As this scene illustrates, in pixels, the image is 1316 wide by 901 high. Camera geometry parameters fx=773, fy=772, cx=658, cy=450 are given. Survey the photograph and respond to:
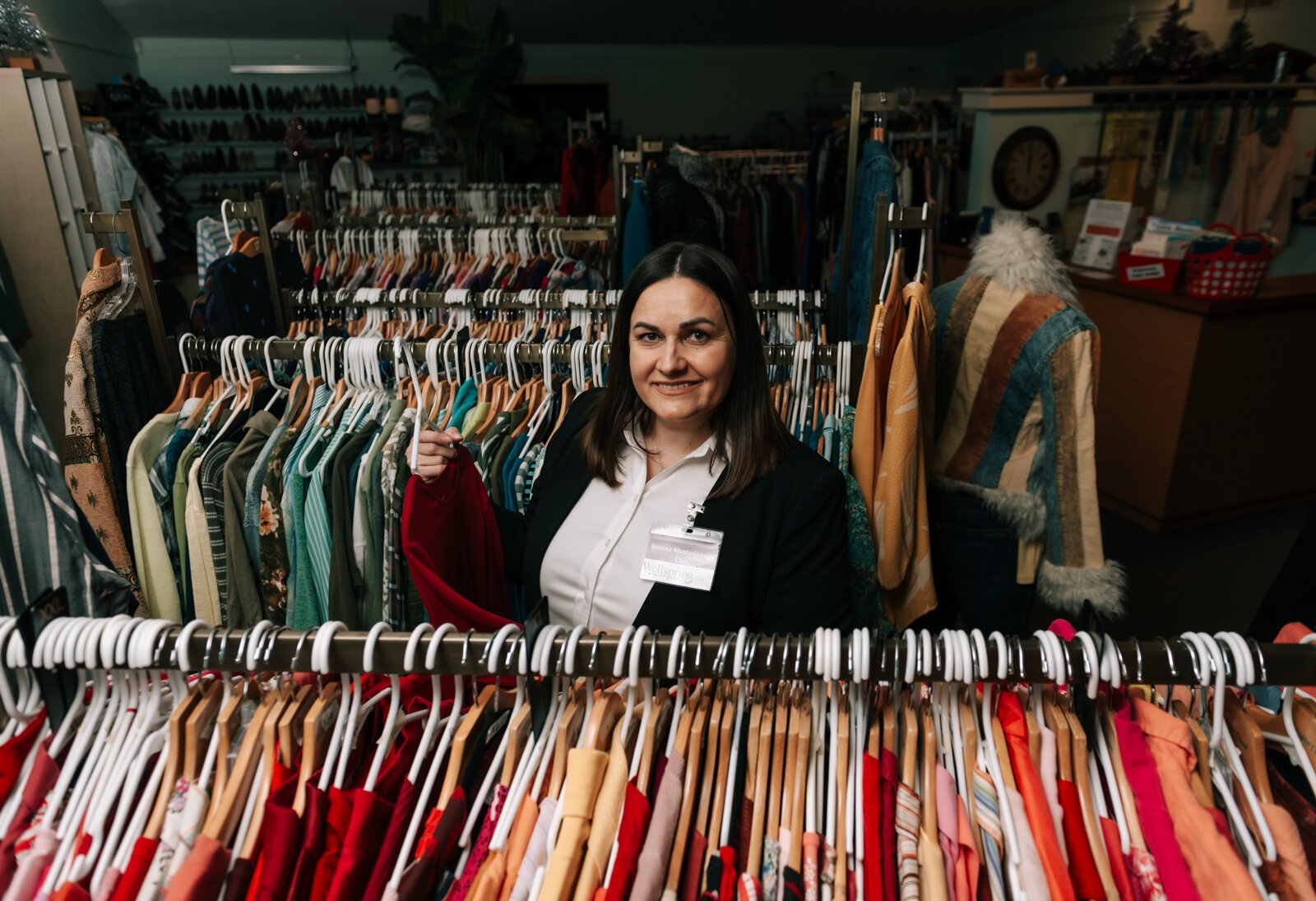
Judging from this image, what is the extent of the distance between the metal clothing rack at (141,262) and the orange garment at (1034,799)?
187cm

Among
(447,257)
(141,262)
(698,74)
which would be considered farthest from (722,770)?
(698,74)

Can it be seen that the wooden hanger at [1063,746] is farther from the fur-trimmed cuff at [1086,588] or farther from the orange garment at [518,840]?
the fur-trimmed cuff at [1086,588]

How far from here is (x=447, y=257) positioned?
319cm

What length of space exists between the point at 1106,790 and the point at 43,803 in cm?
120

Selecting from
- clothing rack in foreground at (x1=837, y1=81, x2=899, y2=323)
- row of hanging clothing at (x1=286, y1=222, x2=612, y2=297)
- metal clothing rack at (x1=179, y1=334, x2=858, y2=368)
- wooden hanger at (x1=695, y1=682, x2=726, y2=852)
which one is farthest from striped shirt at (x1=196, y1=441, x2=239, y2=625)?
clothing rack in foreground at (x1=837, y1=81, x2=899, y2=323)

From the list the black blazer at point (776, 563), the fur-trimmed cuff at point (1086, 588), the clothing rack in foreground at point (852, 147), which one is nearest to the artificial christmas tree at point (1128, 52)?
the clothing rack in foreground at point (852, 147)

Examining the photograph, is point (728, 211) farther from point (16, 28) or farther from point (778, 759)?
point (778, 759)

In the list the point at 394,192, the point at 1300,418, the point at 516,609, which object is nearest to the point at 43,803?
the point at 516,609

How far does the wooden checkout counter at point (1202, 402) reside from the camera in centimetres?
339

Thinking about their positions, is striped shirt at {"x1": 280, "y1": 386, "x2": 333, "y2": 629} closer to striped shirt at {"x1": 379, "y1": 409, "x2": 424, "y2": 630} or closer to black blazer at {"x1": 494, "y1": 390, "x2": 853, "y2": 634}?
striped shirt at {"x1": 379, "y1": 409, "x2": 424, "y2": 630}

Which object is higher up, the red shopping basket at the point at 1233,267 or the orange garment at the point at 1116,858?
the red shopping basket at the point at 1233,267

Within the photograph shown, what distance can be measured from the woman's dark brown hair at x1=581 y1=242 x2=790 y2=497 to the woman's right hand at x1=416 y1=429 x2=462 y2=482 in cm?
30

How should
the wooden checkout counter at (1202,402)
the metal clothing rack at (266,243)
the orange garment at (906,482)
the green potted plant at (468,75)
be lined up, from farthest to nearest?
the green potted plant at (468,75)
the wooden checkout counter at (1202,402)
the metal clothing rack at (266,243)
the orange garment at (906,482)

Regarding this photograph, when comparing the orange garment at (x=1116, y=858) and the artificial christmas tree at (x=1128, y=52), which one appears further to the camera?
the artificial christmas tree at (x=1128, y=52)
